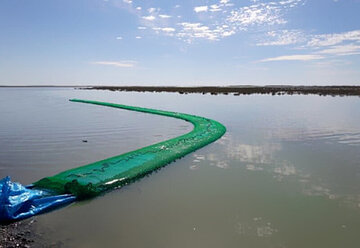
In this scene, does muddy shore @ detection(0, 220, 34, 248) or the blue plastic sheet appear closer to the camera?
muddy shore @ detection(0, 220, 34, 248)

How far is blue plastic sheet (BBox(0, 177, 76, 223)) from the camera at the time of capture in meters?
4.35

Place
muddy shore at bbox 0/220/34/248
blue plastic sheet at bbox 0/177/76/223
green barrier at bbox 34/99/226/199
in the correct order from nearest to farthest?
muddy shore at bbox 0/220/34/248 → blue plastic sheet at bbox 0/177/76/223 → green barrier at bbox 34/99/226/199

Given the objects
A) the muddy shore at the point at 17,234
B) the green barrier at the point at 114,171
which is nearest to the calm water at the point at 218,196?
the muddy shore at the point at 17,234

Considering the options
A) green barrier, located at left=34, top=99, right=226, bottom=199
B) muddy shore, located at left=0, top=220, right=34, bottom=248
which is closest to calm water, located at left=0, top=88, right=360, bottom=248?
muddy shore, located at left=0, top=220, right=34, bottom=248

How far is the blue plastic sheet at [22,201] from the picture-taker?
4352mm

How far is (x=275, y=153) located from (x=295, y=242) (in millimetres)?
4861

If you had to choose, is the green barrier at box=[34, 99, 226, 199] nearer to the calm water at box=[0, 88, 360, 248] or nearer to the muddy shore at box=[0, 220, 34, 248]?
the calm water at box=[0, 88, 360, 248]

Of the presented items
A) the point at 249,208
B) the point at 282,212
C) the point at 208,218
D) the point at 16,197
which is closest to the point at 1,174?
the point at 16,197

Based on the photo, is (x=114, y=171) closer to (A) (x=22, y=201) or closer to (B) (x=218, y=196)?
(A) (x=22, y=201)

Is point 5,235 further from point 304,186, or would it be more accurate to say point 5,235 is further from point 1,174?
point 304,186

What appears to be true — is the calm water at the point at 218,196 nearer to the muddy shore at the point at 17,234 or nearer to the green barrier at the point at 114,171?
the muddy shore at the point at 17,234

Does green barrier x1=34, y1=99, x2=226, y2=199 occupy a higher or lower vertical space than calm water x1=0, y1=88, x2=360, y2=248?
higher

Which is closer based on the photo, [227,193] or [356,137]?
[227,193]

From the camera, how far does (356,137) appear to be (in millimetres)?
10836
